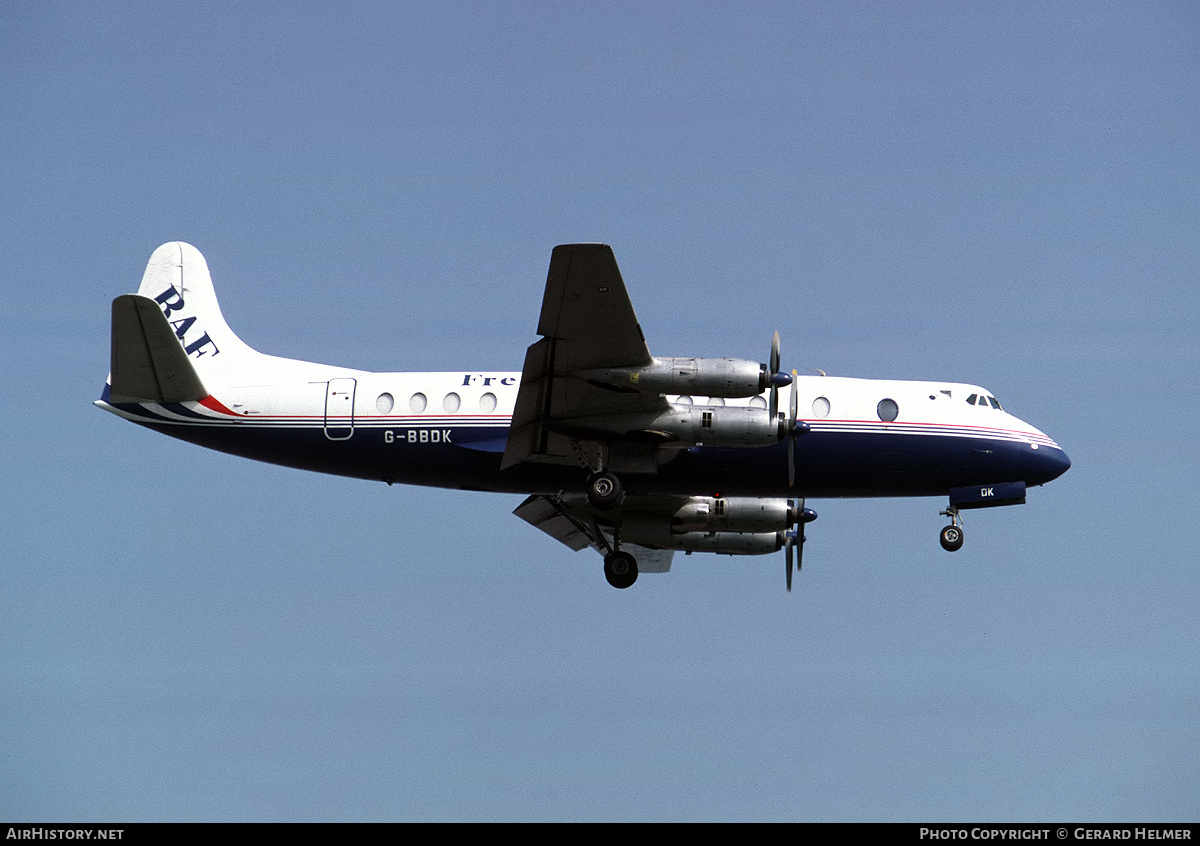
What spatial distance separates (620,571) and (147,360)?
42.6 feet

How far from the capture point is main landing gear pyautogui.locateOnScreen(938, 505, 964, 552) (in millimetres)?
36906

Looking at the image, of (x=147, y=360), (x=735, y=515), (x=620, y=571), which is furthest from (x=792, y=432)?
(x=147, y=360)

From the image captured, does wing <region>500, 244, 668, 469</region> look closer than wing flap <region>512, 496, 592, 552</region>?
Yes

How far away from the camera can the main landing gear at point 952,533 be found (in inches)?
1453

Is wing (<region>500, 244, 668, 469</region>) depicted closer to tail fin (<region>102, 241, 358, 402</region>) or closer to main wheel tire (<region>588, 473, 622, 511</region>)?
main wheel tire (<region>588, 473, 622, 511</region>)

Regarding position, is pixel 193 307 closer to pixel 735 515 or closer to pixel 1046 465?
pixel 735 515

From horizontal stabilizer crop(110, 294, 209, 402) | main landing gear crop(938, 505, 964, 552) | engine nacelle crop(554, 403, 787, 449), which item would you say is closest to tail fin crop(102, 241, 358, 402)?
horizontal stabilizer crop(110, 294, 209, 402)

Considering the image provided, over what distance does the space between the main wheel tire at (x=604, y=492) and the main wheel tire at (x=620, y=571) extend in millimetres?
5245

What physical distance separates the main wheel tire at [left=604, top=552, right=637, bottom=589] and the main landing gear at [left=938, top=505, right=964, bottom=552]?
26.2 ft

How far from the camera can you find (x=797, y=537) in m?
41.4

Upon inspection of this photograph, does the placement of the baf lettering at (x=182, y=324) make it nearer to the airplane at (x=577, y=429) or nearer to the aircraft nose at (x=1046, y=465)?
the airplane at (x=577, y=429)
